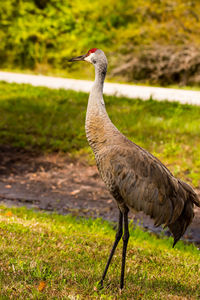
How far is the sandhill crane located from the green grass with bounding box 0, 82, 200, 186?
3.44 m

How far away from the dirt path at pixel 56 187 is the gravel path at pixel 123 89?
153 inches

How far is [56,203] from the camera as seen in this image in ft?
20.8

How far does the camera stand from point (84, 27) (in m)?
15.6

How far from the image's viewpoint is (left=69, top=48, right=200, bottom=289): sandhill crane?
3312 millimetres

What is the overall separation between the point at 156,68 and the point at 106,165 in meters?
11.6

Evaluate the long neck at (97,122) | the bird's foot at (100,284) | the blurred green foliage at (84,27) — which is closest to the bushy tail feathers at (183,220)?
the bird's foot at (100,284)

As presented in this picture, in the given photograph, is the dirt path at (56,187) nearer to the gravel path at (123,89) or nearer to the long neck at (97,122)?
the long neck at (97,122)

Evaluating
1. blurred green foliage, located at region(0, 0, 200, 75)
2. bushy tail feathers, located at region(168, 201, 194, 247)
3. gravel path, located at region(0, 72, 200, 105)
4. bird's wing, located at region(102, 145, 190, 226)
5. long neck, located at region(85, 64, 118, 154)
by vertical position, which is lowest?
bushy tail feathers, located at region(168, 201, 194, 247)

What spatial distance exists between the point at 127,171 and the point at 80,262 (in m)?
1.17

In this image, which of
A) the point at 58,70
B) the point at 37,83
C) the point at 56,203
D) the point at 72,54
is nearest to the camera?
the point at 56,203

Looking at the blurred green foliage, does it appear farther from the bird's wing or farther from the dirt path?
the bird's wing

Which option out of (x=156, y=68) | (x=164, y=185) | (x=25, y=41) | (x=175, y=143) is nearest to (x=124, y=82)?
(x=156, y=68)

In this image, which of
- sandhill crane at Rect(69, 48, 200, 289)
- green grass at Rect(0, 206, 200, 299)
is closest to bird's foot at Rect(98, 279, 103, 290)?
green grass at Rect(0, 206, 200, 299)

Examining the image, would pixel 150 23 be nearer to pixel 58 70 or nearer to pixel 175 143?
pixel 58 70
